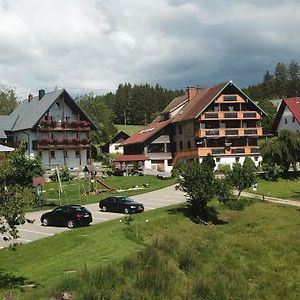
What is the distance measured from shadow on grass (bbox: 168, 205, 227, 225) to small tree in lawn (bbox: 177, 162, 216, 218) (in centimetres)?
9

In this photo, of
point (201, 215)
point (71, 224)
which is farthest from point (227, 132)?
point (71, 224)

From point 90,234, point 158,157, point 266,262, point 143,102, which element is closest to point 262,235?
point 266,262

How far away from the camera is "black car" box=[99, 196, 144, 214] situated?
38656mm

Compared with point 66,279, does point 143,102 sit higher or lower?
higher

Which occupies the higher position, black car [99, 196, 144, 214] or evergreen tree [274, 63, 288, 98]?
evergreen tree [274, 63, 288, 98]

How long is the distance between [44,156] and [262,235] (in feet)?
146

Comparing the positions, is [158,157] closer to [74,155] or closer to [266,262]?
[74,155]

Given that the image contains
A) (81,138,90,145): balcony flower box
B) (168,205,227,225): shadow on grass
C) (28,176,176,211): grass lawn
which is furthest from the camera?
(81,138,90,145): balcony flower box

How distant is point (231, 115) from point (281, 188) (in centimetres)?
1893

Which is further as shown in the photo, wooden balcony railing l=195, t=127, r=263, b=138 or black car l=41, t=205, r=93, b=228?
wooden balcony railing l=195, t=127, r=263, b=138

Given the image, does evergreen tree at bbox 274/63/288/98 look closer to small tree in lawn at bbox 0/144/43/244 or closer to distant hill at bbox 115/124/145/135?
distant hill at bbox 115/124/145/135

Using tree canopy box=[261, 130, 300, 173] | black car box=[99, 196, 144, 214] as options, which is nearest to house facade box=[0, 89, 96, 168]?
tree canopy box=[261, 130, 300, 173]

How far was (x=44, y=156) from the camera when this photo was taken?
71000 millimetres

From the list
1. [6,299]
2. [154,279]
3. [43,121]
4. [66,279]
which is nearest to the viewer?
[6,299]
